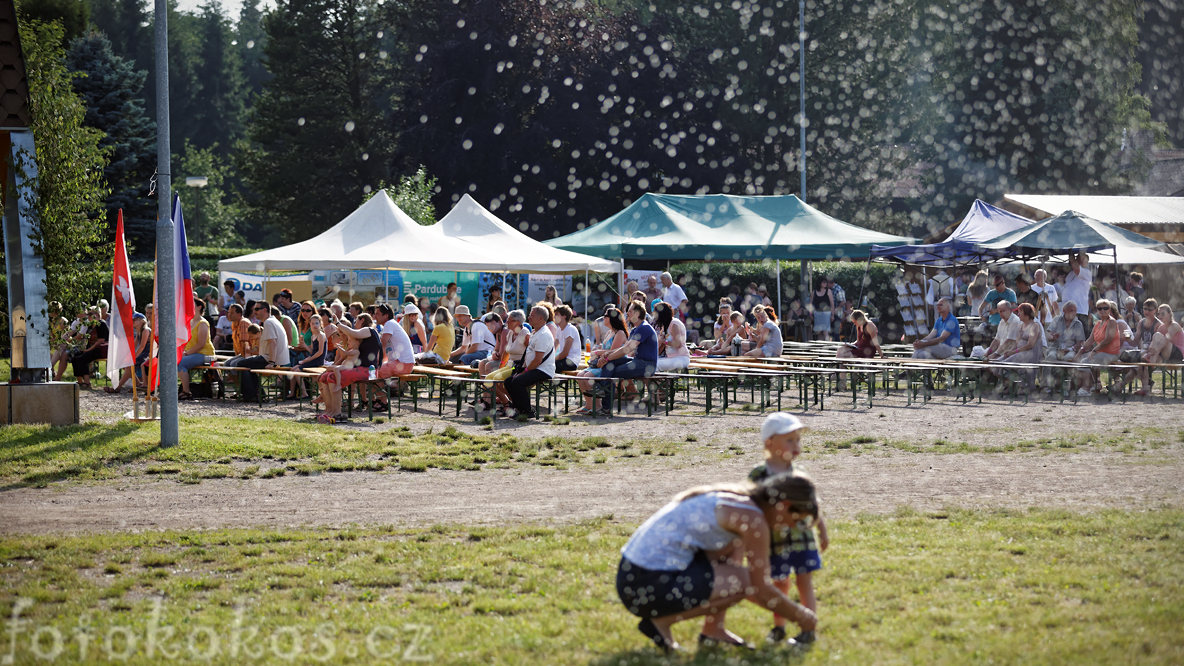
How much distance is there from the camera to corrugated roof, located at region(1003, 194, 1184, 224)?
32562 mm

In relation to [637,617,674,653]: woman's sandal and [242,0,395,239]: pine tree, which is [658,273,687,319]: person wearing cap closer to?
[637,617,674,653]: woman's sandal

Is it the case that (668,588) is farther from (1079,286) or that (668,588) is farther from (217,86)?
(217,86)

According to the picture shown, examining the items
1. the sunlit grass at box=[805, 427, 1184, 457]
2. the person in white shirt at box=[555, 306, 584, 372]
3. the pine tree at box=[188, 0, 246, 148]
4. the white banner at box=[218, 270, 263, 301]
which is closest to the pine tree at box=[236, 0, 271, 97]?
the pine tree at box=[188, 0, 246, 148]

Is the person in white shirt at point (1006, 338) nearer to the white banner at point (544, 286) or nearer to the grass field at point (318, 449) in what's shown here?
the grass field at point (318, 449)

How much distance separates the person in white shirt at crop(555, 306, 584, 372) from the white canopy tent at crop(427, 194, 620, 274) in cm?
599

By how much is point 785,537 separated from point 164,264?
31.4ft

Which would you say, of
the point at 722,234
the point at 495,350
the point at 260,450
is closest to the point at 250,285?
the point at 722,234

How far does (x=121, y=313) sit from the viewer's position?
14.5m

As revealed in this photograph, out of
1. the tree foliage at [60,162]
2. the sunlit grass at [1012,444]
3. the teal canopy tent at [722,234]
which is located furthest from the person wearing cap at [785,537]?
the teal canopy tent at [722,234]

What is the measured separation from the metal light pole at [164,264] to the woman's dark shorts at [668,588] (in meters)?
8.60

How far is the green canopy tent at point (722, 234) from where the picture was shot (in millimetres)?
26109

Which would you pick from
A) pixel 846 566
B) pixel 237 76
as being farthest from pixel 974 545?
pixel 237 76

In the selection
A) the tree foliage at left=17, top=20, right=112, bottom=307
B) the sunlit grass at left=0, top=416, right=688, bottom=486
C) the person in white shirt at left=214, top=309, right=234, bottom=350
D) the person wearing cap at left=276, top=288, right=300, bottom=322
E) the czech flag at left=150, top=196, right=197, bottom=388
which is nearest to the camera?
the sunlit grass at left=0, top=416, right=688, bottom=486

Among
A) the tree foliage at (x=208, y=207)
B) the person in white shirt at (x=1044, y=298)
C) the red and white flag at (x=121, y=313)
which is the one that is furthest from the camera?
the tree foliage at (x=208, y=207)
